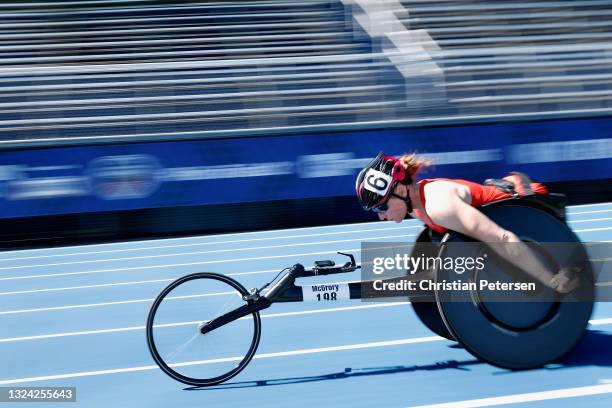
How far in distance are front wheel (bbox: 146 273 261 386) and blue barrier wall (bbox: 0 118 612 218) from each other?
618 cm

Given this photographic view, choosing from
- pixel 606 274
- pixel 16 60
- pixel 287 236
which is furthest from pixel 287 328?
pixel 16 60

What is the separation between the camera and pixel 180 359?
4.60m

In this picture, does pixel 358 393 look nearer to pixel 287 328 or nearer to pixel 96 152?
pixel 287 328

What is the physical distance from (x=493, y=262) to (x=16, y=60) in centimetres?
1267

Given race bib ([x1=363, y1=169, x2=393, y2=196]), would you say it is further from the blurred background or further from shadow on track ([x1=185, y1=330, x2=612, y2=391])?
the blurred background

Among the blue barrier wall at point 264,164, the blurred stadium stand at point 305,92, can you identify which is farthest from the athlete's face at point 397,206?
the blurred stadium stand at point 305,92

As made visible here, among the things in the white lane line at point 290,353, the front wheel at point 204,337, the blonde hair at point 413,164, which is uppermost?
the blonde hair at point 413,164

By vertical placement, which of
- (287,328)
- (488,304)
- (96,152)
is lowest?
(287,328)

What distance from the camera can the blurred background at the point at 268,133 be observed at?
35.4ft

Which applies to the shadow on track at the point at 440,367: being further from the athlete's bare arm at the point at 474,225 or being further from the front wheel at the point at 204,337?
the athlete's bare arm at the point at 474,225

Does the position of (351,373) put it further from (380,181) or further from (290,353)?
(380,181)

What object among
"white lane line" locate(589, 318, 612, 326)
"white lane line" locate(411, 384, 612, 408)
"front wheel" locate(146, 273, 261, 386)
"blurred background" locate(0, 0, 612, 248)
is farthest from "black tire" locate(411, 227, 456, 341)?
"blurred background" locate(0, 0, 612, 248)

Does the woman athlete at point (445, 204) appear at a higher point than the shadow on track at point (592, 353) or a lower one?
higher

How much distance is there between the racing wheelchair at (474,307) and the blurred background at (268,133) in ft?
21.2
